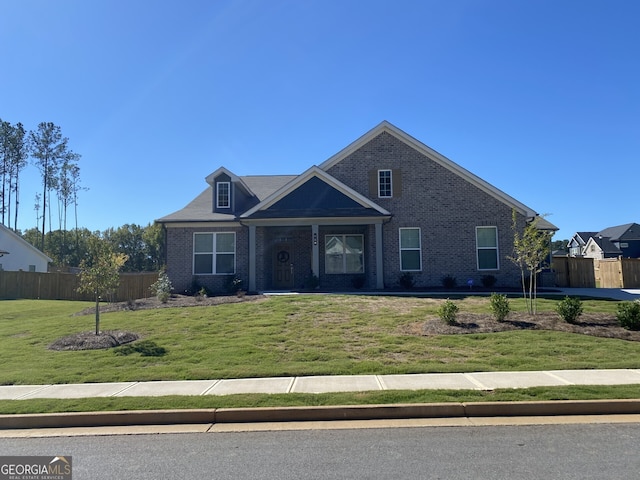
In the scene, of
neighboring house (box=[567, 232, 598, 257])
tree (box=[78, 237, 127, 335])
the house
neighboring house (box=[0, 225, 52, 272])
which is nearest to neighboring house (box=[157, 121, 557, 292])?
tree (box=[78, 237, 127, 335])

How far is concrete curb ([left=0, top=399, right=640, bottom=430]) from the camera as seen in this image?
245 inches

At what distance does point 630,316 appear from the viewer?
422 inches

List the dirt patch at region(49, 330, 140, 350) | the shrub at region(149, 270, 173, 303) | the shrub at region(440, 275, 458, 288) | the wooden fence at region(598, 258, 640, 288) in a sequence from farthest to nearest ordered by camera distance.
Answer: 1. the wooden fence at region(598, 258, 640, 288)
2. the shrub at region(440, 275, 458, 288)
3. the shrub at region(149, 270, 173, 303)
4. the dirt patch at region(49, 330, 140, 350)

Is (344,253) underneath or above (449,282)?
above

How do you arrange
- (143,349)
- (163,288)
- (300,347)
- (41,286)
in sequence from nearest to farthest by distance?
(300,347) < (143,349) < (163,288) < (41,286)

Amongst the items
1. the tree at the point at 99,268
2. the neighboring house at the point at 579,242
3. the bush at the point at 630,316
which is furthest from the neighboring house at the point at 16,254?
the neighboring house at the point at 579,242

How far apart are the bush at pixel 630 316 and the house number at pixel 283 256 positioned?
13.6 metres

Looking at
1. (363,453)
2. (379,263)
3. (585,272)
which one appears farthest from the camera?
(585,272)

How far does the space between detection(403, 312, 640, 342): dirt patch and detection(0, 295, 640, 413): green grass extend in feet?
1.22

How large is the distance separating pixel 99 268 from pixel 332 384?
7740 mm

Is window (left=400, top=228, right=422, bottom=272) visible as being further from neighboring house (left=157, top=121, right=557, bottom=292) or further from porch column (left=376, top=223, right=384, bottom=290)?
porch column (left=376, top=223, right=384, bottom=290)

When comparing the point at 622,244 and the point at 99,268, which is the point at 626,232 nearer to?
the point at 622,244

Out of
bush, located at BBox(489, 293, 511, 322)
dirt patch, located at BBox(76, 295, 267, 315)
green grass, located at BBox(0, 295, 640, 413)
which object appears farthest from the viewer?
dirt patch, located at BBox(76, 295, 267, 315)

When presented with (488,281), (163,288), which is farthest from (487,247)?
(163,288)
